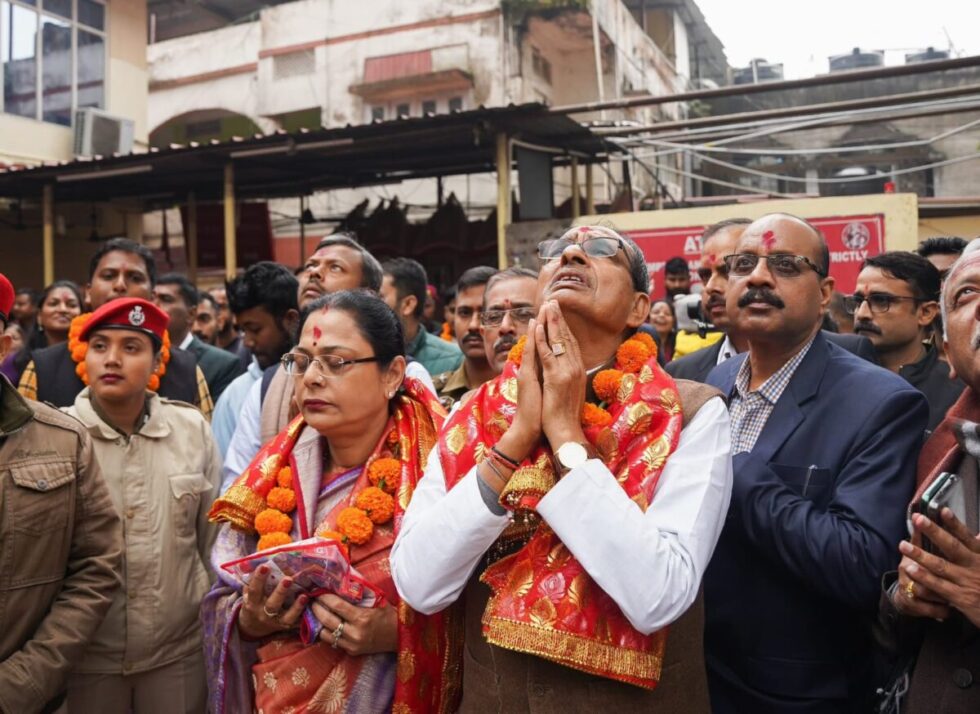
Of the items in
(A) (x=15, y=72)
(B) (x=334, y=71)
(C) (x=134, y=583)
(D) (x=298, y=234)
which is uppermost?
(B) (x=334, y=71)

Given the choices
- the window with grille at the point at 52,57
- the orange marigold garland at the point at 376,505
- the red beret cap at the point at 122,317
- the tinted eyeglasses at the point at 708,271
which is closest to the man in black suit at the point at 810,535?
the orange marigold garland at the point at 376,505

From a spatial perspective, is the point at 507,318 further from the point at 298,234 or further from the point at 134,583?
the point at 298,234

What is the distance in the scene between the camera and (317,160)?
11.0 meters

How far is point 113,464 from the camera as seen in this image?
3111mm

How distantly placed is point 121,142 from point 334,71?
Answer: 5.81m

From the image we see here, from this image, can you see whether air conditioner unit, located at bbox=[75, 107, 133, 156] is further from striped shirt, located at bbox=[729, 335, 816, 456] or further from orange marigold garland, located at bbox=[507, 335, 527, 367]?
striped shirt, located at bbox=[729, 335, 816, 456]

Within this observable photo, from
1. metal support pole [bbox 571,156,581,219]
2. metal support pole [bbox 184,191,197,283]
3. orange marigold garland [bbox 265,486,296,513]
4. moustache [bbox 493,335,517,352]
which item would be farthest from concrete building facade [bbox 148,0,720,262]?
orange marigold garland [bbox 265,486,296,513]

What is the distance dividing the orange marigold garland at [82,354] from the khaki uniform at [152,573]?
1.52ft

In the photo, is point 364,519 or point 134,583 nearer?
point 364,519

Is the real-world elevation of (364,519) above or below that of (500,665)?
above

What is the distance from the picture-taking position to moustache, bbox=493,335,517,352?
336cm

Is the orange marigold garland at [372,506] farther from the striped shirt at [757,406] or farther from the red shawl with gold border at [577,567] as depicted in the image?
the striped shirt at [757,406]

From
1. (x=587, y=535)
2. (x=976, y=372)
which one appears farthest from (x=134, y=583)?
(x=976, y=372)

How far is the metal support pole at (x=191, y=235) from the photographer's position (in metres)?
13.1
